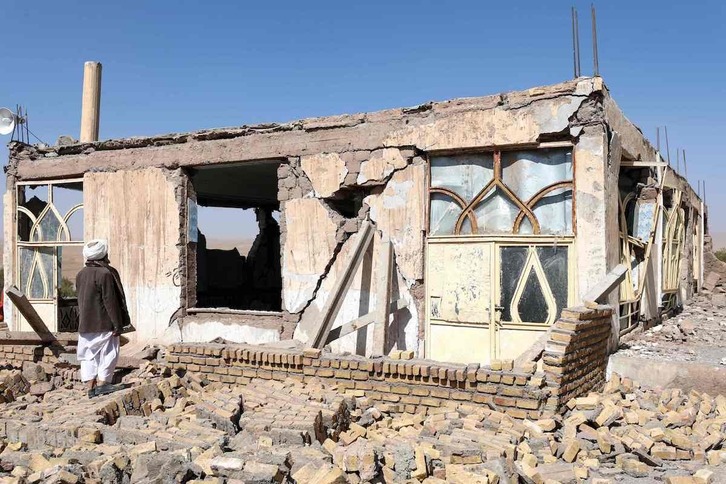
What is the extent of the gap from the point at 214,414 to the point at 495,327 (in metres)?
3.45

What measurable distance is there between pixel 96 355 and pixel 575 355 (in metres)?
4.81

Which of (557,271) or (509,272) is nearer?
(557,271)

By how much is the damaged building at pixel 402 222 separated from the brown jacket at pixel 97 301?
6.93 ft

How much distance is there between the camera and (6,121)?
406 inches

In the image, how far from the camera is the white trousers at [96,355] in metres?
Result: 6.34

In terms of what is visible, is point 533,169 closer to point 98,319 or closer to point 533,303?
point 533,303

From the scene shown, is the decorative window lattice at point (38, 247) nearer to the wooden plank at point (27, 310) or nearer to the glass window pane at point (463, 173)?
the wooden plank at point (27, 310)

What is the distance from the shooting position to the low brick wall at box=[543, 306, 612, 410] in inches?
218

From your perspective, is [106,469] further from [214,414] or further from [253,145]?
[253,145]

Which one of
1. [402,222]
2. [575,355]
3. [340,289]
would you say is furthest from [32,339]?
[575,355]

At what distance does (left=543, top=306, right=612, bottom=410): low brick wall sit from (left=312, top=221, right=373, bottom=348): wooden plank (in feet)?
8.23

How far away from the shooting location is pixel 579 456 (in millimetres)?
4680

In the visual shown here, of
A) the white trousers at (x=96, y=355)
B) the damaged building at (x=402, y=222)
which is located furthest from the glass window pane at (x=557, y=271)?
the white trousers at (x=96, y=355)

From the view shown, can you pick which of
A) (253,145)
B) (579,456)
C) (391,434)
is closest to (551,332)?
(579,456)
